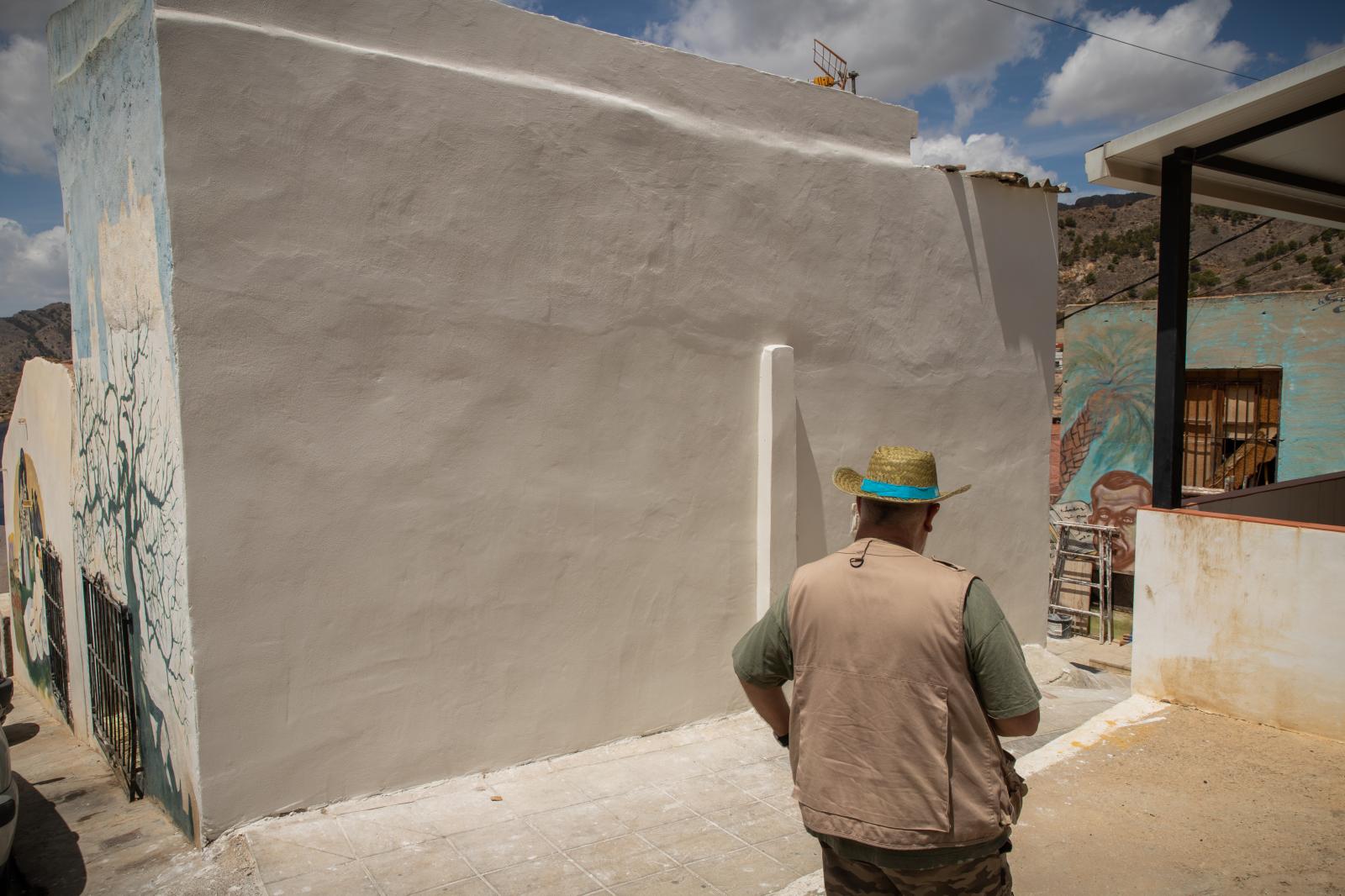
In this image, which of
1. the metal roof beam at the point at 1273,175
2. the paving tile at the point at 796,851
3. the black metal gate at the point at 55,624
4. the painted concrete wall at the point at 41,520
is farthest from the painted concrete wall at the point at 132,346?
the metal roof beam at the point at 1273,175

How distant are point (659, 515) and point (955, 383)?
2.90 m

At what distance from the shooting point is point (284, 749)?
14.0 ft

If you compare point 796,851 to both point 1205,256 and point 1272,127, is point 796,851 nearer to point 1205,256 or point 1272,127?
point 1272,127

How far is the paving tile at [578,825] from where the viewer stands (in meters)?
4.20

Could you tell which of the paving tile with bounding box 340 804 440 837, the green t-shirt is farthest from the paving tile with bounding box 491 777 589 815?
the green t-shirt

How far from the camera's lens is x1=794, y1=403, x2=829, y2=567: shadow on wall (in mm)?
6168

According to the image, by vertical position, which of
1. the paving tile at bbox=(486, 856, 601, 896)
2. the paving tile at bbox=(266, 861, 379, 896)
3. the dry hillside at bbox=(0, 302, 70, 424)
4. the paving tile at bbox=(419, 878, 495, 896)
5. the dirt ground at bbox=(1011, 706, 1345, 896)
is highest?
the dry hillside at bbox=(0, 302, 70, 424)

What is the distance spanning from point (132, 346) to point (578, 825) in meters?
3.25

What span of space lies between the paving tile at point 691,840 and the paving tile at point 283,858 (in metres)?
1.39

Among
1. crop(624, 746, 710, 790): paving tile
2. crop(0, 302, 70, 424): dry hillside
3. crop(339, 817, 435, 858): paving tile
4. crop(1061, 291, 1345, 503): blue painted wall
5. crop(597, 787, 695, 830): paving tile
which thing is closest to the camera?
crop(339, 817, 435, 858): paving tile

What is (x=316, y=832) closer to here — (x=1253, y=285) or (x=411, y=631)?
(x=411, y=631)

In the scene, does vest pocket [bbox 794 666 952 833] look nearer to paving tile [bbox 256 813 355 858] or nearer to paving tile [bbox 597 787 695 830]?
paving tile [bbox 597 787 695 830]

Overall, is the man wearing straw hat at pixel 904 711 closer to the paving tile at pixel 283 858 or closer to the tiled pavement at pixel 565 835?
the tiled pavement at pixel 565 835

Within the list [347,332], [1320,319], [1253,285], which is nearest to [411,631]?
[347,332]
